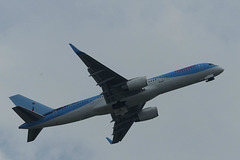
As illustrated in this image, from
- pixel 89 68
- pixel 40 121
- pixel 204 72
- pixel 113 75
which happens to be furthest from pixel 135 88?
pixel 40 121

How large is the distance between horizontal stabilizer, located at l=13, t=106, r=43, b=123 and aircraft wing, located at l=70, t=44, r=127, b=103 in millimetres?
11192

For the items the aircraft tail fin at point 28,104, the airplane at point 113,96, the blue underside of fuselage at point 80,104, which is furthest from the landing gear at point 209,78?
the aircraft tail fin at point 28,104

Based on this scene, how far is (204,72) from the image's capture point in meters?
59.6

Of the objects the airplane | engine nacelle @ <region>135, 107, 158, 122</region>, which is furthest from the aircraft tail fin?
engine nacelle @ <region>135, 107, 158, 122</region>

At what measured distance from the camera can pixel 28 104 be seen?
6359cm

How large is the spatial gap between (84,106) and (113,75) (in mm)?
7743

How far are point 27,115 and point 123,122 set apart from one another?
1740 cm

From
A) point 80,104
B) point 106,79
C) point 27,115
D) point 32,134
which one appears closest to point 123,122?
point 80,104

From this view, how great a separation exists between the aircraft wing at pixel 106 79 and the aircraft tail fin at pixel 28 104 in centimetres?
1130

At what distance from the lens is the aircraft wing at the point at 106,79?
178 ft

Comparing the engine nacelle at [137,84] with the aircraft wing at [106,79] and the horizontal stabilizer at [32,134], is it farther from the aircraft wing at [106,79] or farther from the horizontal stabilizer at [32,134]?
the horizontal stabilizer at [32,134]

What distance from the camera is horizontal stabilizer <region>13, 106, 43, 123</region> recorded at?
2261 inches

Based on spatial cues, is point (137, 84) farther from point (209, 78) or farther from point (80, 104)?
point (209, 78)

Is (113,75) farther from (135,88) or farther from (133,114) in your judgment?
(133,114)
